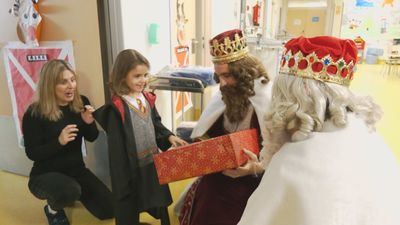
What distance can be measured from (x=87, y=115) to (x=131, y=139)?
0.47 meters

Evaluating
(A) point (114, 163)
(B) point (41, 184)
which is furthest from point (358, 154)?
(B) point (41, 184)

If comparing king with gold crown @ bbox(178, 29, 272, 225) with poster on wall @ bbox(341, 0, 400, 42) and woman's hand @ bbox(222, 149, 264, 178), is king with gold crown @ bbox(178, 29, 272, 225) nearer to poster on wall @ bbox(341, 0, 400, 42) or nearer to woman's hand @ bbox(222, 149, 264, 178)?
woman's hand @ bbox(222, 149, 264, 178)

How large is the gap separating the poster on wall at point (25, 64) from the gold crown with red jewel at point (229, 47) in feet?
3.53

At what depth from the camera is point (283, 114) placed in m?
0.87

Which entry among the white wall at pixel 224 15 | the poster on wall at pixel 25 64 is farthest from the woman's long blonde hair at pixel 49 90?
the white wall at pixel 224 15

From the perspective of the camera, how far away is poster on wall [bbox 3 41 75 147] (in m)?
2.03

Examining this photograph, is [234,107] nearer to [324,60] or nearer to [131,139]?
[131,139]

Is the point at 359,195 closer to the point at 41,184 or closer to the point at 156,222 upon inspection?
the point at 156,222

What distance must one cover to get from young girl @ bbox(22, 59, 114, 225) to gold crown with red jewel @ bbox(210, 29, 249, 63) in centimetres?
85

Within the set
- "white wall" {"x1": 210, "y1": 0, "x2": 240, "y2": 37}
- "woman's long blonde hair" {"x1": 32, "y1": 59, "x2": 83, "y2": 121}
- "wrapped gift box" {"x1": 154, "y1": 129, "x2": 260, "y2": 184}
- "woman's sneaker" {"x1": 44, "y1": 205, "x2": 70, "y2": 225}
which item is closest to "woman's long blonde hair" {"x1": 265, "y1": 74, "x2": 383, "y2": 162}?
"wrapped gift box" {"x1": 154, "y1": 129, "x2": 260, "y2": 184}

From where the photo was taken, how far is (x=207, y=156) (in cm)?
132

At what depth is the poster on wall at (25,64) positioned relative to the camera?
6.66 feet

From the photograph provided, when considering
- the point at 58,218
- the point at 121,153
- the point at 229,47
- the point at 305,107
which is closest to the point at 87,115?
the point at 121,153

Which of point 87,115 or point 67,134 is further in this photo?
point 87,115
